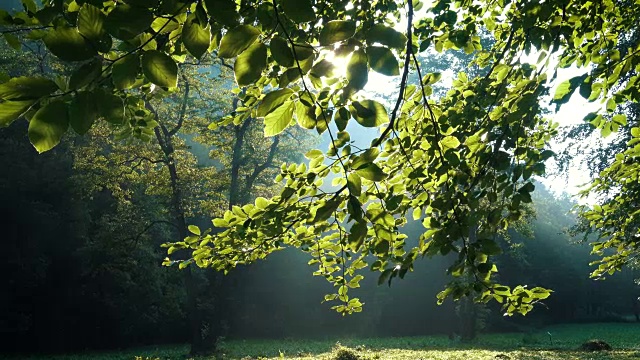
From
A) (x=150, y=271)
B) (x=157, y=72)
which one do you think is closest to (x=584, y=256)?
(x=150, y=271)

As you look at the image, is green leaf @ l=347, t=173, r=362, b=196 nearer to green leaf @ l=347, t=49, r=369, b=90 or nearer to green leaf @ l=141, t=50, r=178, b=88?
green leaf @ l=347, t=49, r=369, b=90

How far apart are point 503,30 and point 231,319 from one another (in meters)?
23.3

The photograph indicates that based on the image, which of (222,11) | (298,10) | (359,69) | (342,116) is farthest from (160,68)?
(342,116)

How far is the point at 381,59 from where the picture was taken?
975 millimetres

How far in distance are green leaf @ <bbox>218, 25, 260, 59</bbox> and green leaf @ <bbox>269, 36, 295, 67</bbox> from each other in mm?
71

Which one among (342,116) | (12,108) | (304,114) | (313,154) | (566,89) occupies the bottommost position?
(12,108)

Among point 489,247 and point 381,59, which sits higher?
point 381,59

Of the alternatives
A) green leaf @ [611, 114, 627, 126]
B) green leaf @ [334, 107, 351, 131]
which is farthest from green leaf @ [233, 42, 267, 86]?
green leaf @ [611, 114, 627, 126]

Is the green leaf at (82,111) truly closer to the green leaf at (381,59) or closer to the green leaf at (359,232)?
the green leaf at (381,59)

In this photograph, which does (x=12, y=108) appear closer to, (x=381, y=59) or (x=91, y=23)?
(x=91, y=23)

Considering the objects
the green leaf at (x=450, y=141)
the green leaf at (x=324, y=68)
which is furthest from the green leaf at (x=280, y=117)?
the green leaf at (x=450, y=141)

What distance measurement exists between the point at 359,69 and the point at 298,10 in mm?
182

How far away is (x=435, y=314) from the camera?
26406 mm

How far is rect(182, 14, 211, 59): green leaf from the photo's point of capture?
3.02 feet
